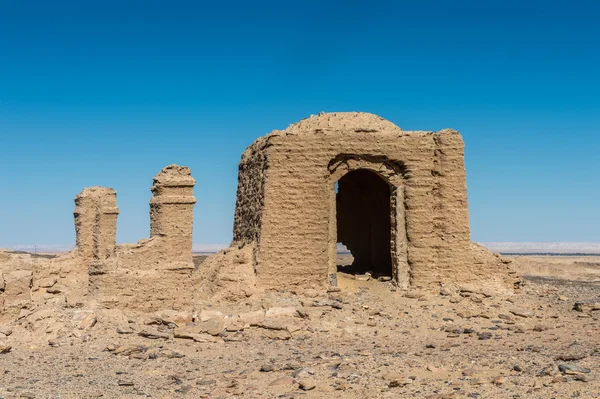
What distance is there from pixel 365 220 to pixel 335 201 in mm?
5046

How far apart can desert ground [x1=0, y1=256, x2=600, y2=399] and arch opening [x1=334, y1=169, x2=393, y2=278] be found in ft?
9.70

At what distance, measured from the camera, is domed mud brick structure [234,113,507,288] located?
47.3ft

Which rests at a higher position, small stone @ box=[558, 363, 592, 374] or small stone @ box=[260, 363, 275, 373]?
small stone @ box=[558, 363, 592, 374]

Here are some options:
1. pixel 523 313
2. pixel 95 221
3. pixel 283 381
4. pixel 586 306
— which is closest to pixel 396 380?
pixel 283 381

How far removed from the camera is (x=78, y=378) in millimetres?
8680

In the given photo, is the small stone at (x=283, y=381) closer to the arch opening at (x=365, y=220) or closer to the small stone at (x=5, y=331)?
the small stone at (x=5, y=331)

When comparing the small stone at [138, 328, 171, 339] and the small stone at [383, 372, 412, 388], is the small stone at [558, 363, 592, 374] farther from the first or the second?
the small stone at [138, 328, 171, 339]

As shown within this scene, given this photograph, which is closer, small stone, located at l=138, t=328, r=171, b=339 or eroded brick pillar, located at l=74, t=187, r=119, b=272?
small stone, located at l=138, t=328, r=171, b=339

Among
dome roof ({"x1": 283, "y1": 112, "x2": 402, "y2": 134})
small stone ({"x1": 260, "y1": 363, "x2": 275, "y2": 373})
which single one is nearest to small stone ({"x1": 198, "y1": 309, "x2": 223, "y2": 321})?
small stone ({"x1": 260, "y1": 363, "x2": 275, "y2": 373})

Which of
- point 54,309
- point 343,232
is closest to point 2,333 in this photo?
point 54,309

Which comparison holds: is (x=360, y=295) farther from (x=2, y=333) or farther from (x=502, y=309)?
(x=2, y=333)

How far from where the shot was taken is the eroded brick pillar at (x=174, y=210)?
13664 millimetres

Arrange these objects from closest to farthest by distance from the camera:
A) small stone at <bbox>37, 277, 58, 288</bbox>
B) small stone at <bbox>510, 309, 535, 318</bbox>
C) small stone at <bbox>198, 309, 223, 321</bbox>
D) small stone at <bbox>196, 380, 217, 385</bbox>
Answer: small stone at <bbox>196, 380, 217, 385</bbox>
small stone at <bbox>198, 309, 223, 321</bbox>
small stone at <bbox>510, 309, 535, 318</bbox>
small stone at <bbox>37, 277, 58, 288</bbox>

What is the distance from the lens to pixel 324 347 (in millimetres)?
10820
